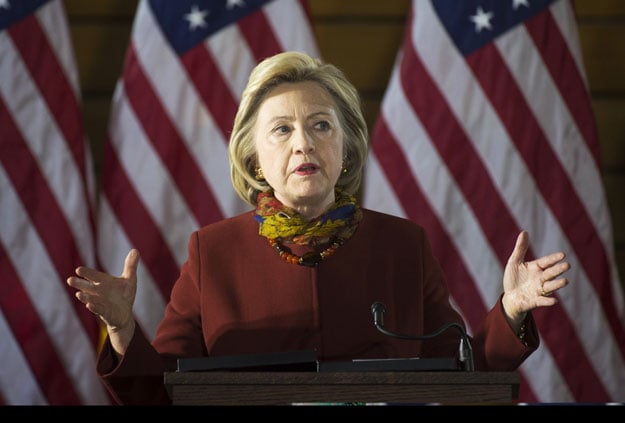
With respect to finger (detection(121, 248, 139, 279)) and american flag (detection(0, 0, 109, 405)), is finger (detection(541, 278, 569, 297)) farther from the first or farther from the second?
american flag (detection(0, 0, 109, 405))

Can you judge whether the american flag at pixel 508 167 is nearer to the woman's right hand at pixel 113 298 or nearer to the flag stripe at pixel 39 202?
the flag stripe at pixel 39 202

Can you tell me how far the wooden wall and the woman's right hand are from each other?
5.21ft

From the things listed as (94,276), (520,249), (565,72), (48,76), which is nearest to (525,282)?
(520,249)

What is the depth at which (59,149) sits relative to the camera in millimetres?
2738

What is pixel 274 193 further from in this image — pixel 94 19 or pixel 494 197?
pixel 94 19

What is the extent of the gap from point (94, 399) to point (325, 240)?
4.00ft

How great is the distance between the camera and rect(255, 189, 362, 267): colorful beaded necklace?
172 centimetres

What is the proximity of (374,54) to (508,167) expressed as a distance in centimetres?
61

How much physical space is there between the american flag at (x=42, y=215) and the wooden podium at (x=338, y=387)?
4.98ft

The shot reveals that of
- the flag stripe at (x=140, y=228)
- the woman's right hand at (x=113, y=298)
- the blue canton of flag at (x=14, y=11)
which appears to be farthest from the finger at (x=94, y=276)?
the blue canton of flag at (x=14, y=11)

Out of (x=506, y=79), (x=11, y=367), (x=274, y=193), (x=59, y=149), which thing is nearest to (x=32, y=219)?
(x=59, y=149)

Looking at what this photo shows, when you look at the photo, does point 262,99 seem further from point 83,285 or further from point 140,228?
point 140,228

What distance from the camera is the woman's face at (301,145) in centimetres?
171

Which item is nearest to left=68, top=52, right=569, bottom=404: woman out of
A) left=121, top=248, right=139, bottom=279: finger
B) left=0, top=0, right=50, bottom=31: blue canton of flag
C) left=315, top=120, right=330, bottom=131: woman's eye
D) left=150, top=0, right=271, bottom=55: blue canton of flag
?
left=315, top=120, right=330, bottom=131: woman's eye
